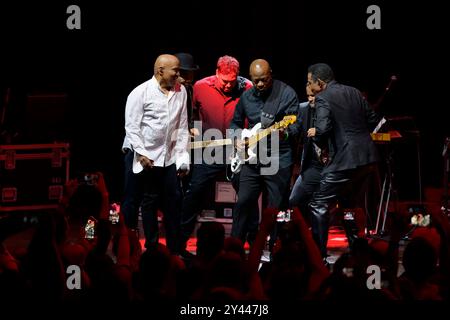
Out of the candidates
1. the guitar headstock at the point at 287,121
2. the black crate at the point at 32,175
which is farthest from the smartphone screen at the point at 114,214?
the guitar headstock at the point at 287,121

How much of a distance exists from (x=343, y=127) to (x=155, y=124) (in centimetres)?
166

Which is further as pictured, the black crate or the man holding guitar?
the black crate

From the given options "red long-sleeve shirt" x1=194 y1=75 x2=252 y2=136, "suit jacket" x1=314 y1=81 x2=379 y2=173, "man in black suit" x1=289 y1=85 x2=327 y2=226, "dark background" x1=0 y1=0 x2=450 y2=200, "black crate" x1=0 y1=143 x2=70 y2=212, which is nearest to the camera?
"suit jacket" x1=314 y1=81 x2=379 y2=173

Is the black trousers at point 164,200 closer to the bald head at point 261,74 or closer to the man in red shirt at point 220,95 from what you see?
the man in red shirt at point 220,95

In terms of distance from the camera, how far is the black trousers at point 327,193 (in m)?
7.66

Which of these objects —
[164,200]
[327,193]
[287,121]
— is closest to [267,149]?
[287,121]

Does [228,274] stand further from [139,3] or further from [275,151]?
[139,3]

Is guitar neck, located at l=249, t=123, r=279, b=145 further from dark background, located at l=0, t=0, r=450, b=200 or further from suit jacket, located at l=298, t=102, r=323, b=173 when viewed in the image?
dark background, located at l=0, t=0, r=450, b=200

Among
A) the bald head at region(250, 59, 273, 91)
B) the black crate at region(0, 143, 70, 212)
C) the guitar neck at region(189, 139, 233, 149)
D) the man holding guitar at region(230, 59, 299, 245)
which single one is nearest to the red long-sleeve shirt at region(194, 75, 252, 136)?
the guitar neck at region(189, 139, 233, 149)

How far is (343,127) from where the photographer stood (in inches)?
304

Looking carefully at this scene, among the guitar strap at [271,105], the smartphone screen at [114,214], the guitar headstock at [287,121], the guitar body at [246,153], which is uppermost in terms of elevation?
the guitar strap at [271,105]

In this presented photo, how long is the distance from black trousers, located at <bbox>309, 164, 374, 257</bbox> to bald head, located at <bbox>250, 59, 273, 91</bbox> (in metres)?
1.06

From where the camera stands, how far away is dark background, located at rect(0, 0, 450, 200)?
11.1m
